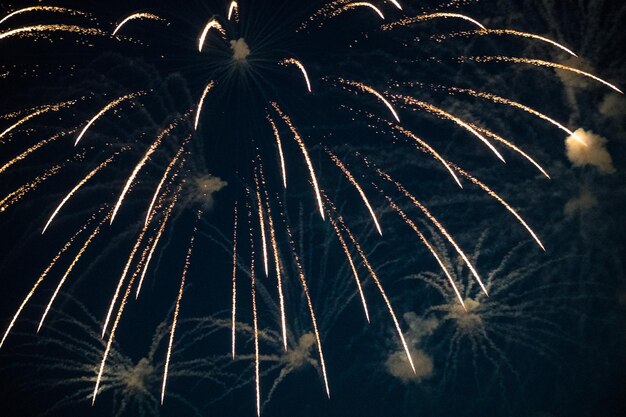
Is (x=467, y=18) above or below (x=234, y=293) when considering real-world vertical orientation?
above

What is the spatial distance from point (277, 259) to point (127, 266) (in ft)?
17.6

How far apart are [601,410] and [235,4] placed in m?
35.9

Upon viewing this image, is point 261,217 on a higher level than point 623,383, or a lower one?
higher

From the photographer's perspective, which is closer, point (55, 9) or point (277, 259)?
point (55, 9)

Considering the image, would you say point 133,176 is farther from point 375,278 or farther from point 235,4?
point 375,278

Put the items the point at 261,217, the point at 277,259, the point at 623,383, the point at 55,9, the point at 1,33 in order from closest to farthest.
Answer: the point at 1,33 → the point at 55,9 → the point at 261,217 → the point at 277,259 → the point at 623,383

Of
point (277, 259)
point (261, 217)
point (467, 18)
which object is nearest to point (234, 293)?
point (277, 259)

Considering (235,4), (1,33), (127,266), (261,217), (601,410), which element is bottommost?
(601,410)

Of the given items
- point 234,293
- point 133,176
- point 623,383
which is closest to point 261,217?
point 234,293

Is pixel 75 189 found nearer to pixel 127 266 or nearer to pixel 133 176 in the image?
pixel 133 176

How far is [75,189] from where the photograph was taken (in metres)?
13.6

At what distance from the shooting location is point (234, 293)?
15.7 m

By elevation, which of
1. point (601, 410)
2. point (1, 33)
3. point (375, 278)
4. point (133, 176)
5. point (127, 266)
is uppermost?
point (1, 33)

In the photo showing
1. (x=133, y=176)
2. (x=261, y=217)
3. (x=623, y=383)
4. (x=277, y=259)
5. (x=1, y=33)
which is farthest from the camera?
(x=623, y=383)
